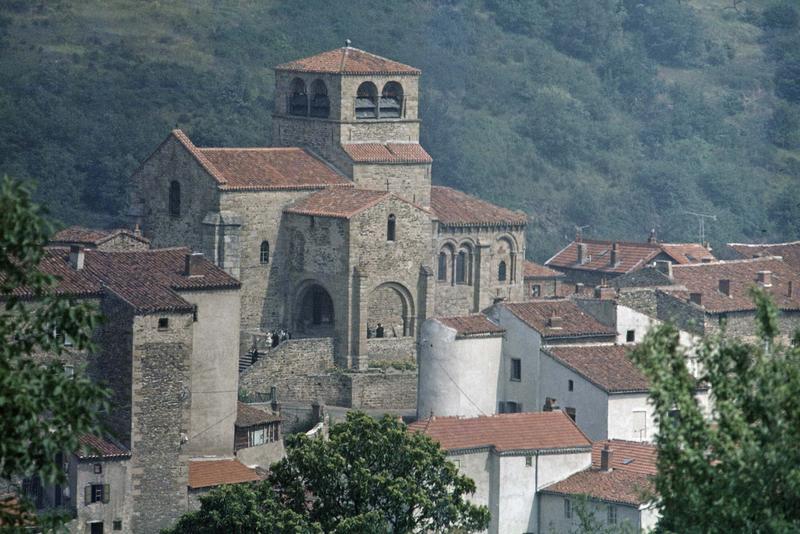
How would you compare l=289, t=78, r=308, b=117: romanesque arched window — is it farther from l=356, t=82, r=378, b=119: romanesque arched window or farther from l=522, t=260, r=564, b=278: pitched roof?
l=522, t=260, r=564, b=278: pitched roof

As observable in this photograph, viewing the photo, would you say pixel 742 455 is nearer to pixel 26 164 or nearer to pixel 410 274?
pixel 410 274

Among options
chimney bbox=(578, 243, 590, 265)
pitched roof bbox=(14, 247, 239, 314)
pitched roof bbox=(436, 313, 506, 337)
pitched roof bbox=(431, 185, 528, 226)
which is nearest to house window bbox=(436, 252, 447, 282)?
pitched roof bbox=(431, 185, 528, 226)

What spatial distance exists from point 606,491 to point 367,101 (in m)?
24.5

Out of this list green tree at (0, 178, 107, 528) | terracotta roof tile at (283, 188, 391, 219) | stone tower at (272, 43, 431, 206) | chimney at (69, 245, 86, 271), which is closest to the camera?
green tree at (0, 178, 107, 528)

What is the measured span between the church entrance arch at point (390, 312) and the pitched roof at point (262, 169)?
3749mm

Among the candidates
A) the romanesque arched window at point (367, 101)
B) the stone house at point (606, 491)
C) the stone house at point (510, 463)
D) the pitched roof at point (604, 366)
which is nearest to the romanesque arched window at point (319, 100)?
the romanesque arched window at point (367, 101)

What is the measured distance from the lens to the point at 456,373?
67.1 meters

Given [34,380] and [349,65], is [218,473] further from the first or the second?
[34,380]

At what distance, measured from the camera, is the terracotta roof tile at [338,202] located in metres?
72.4

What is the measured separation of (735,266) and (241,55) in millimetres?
48635

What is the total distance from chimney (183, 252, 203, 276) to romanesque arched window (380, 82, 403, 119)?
15.8 meters

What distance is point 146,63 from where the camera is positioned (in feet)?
387

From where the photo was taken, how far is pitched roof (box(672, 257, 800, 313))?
250ft

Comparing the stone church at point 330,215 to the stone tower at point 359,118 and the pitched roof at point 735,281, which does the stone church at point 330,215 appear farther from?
the pitched roof at point 735,281
